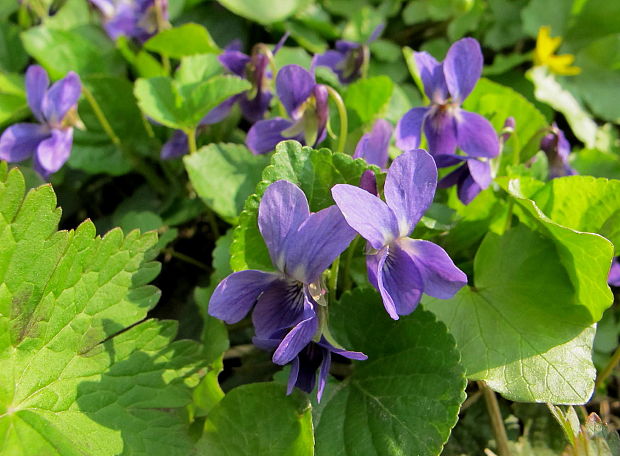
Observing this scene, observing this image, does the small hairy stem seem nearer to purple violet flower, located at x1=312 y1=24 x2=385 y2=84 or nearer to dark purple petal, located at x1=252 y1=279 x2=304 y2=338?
dark purple petal, located at x1=252 y1=279 x2=304 y2=338

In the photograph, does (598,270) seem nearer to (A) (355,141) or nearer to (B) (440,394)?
(B) (440,394)

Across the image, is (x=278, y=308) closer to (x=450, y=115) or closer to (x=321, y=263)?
(x=321, y=263)

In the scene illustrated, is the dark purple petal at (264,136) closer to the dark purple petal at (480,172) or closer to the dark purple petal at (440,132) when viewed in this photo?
the dark purple petal at (440,132)

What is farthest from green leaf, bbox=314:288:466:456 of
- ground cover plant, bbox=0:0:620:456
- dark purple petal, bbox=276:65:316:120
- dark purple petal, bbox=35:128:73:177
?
dark purple petal, bbox=35:128:73:177

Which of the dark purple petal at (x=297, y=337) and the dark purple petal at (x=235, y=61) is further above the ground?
the dark purple petal at (x=235, y=61)

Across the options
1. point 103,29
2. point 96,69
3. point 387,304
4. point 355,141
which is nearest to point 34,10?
point 103,29

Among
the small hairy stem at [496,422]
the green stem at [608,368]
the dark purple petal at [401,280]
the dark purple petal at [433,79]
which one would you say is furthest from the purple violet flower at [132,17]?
the green stem at [608,368]
